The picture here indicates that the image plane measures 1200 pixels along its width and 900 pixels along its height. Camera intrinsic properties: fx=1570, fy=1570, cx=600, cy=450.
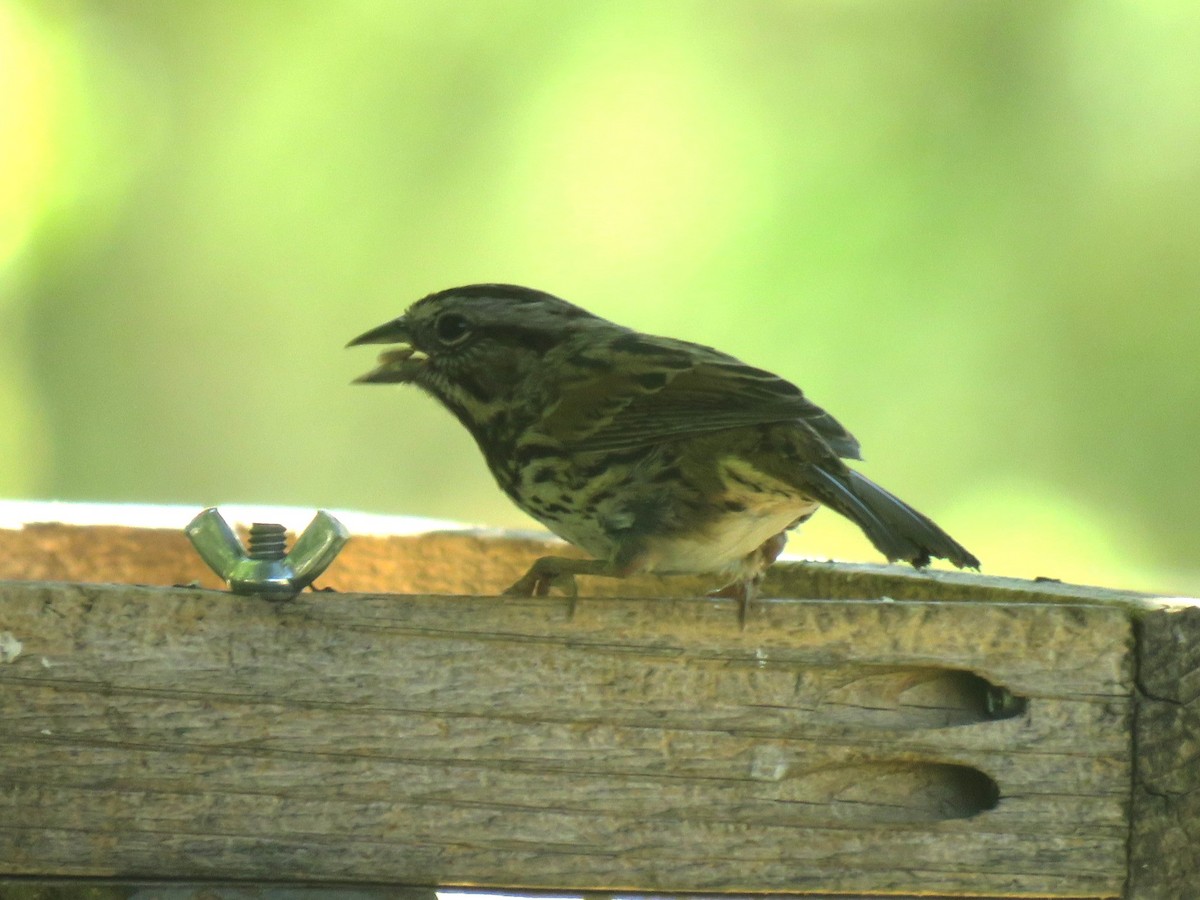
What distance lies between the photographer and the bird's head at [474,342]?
11.1 feet

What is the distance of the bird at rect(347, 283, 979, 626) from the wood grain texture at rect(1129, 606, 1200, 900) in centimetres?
35

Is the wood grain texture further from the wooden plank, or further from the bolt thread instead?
the bolt thread

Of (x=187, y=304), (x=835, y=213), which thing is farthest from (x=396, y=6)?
(x=835, y=213)

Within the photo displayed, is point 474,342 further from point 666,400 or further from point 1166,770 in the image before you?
point 1166,770

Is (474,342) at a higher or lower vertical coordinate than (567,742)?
higher

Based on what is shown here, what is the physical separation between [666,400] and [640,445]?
0.43 ft

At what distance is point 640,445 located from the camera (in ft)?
10.1

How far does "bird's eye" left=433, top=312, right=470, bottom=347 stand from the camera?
3.40 m

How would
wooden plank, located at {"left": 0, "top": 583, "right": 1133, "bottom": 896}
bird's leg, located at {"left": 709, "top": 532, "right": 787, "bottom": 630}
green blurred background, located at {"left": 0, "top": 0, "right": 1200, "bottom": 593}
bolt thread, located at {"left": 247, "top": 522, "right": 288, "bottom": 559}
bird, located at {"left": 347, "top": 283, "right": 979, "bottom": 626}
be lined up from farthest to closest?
green blurred background, located at {"left": 0, "top": 0, "right": 1200, "bottom": 593} → bird, located at {"left": 347, "top": 283, "right": 979, "bottom": 626} → bird's leg, located at {"left": 709, "top": 532, "right": 787, "bottom": 630} → bolt thread, located at {"left": 247, "top": 522, "right": 288, "bottom": 559} → wooden plank, located at {"left": 0, "top": 583, "right": 1133, "bottom": 896}

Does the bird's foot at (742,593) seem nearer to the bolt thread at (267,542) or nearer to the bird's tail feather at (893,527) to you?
the bird's tail feather at (893,527)

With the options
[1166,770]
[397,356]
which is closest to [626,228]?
[397,356]

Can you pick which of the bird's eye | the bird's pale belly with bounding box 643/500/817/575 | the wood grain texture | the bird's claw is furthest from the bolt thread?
the wood grain texture

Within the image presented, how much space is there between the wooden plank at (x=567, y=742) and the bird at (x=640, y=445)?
0.88 ft

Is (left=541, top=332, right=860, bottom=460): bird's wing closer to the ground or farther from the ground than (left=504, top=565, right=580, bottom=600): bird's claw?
farther from the ground
